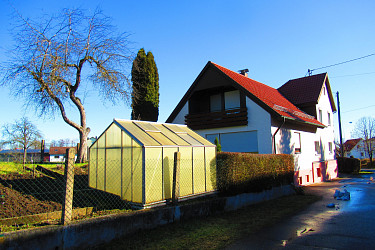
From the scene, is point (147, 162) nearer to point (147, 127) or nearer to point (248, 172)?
point (147, 127)

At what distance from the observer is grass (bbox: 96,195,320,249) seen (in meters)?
5.29

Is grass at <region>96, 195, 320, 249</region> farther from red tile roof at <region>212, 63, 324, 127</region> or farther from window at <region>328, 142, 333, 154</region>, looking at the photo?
window at <region>328, 142, 333, 154</region>

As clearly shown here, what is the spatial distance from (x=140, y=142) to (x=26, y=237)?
12.0 feet

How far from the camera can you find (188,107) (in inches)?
732

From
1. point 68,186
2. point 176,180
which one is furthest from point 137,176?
point 68,186

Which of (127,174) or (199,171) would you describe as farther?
(199,171)

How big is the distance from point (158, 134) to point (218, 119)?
28.8ft

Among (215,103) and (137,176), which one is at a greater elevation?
(215,103)

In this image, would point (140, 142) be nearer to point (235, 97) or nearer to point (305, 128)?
point (235, 97)

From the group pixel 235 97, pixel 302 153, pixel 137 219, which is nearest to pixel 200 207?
pixel 137 219

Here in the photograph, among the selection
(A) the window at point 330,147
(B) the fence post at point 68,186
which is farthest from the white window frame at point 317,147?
(B) the fence post at point 68,186

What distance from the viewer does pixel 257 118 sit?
15289mm

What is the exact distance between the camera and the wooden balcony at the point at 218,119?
51.9 feet

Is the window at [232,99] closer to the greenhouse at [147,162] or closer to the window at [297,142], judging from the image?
the window at [297,142]
